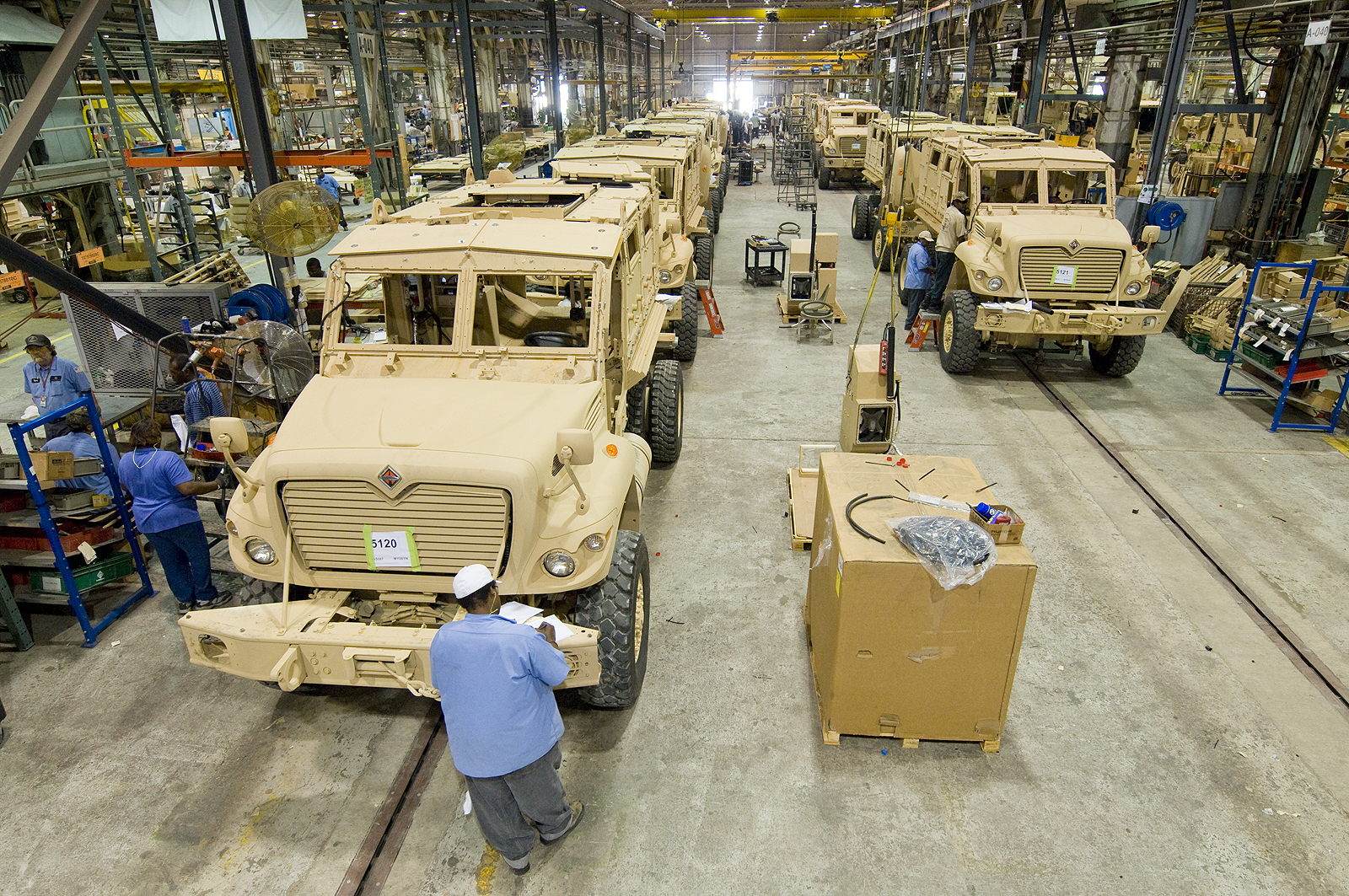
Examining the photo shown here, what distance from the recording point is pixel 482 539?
3.65 metres

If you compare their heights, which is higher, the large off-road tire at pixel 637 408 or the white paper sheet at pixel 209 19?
the white paper sheet at pixel 209 19

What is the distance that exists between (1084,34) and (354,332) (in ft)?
46.1

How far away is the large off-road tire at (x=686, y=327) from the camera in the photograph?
9.11m

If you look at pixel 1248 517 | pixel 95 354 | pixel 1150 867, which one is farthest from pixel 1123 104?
pixel 95 354

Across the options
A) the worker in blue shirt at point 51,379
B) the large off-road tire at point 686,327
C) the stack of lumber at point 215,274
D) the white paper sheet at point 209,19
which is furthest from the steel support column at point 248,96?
the large off-road tire at point 686,327

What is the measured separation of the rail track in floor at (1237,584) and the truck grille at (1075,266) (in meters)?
1.43

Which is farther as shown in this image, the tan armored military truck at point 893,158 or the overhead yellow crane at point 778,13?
the overhead yellow crane at point 778,13

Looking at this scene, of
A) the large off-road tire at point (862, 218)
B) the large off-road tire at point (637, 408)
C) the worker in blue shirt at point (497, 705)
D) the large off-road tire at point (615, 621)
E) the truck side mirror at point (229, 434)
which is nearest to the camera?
the worker in blue shirt at point (497, 705)

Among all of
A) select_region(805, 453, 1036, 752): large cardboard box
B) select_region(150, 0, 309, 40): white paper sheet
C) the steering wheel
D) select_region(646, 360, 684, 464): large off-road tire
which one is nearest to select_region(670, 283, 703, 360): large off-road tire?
select_region(646, 360, 684, 464): large off-road tire

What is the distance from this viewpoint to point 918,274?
1002 centimetres

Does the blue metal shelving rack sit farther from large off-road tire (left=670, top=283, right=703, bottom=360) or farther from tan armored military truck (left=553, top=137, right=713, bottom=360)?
large off-road tire (left=670, top=283, right=703, bottom=360)

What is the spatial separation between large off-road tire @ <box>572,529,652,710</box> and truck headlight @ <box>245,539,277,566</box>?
1.52 meters

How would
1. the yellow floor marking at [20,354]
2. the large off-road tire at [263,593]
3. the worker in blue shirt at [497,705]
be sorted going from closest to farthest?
the worker in blue shirt at [497,705] < the large off-road tire at [263,593] < the yellow floor marking at [20,354]

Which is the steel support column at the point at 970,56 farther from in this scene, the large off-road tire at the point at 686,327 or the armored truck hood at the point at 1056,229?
the large off-road tire at the point at 686,327
